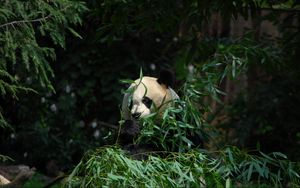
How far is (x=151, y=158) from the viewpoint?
4.36 meters

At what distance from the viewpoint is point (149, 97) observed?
548cm

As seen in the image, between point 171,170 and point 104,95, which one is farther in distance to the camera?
point 104,95

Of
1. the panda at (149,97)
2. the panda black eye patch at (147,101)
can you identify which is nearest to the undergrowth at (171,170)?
the panda at (149,97)

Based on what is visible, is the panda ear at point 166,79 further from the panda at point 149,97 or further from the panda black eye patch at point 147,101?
the panda black eye patch at point 147,101

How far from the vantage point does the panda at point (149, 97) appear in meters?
5.23

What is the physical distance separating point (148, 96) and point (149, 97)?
0.04ft

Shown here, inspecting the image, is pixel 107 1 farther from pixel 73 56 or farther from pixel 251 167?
pixel 73 56

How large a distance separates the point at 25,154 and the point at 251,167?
538 centimetres

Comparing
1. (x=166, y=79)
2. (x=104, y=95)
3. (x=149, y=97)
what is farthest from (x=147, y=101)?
(x=104, y=95)

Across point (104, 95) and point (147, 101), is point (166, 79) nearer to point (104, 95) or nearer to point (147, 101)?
point (147, 101)

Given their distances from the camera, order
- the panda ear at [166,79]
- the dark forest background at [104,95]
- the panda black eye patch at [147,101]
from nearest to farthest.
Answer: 1. the panda black eye patch at [147,101]
2. the panda ear at [166,79]
3. the dark forest background at [104,95]

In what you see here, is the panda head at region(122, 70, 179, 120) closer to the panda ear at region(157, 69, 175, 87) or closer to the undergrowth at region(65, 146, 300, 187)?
the panda ear at region(157, 69, 175, 87)

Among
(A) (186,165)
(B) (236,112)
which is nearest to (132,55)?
(B) (236,112)

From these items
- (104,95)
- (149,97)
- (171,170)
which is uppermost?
(149,97)
